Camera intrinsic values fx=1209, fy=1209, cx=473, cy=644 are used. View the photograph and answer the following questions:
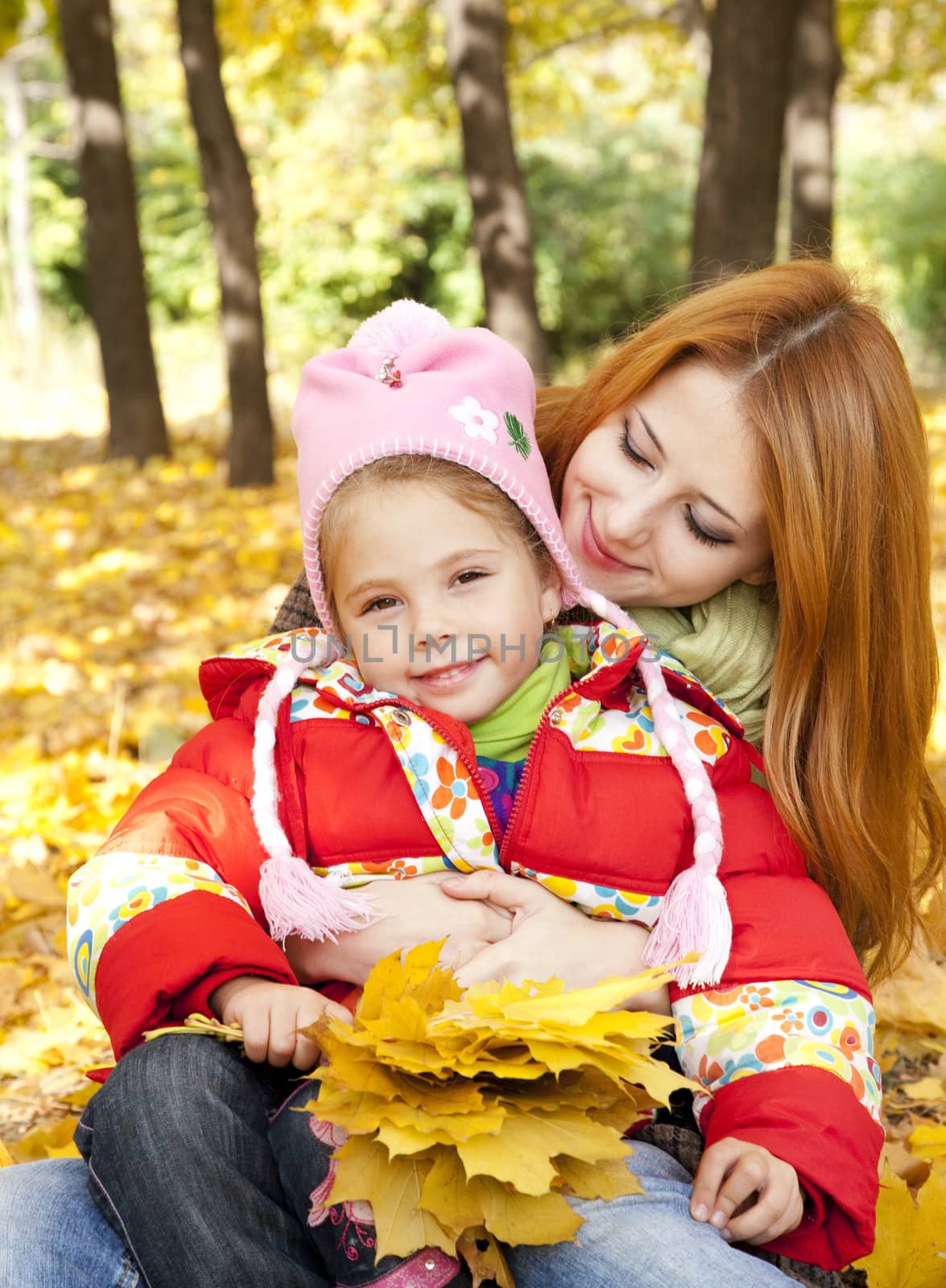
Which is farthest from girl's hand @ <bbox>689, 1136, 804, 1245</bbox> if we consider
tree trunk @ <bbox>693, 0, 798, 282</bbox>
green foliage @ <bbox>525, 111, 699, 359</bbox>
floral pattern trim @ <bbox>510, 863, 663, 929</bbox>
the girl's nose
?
green foliage @ <bbox>525, 111, 699, 359</bbox>

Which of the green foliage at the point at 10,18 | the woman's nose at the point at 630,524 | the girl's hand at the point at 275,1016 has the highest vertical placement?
the green foliage at the point at 10,18

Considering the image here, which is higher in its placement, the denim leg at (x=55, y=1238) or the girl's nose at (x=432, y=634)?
the girl's nose at (x=432, y=634)

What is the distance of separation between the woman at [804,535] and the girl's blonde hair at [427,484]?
207 mm

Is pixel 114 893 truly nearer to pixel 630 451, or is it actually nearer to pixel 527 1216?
pixel 527 1216

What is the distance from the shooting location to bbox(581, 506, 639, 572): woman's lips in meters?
2.14

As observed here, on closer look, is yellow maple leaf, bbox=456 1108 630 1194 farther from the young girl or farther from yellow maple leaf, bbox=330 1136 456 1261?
the young girl

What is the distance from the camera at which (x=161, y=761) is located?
3756 mm

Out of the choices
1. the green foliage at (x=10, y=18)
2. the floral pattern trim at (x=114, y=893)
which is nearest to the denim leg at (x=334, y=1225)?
the floral pattern trim at (x=114, y=893)

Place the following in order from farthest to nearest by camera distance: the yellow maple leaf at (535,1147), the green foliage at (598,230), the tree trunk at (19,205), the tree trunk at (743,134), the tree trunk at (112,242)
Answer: the tree trunk at (19,205) → the green foliage at (598,230) → the tree trunk at (112,242) → the tree trunk at (743,134) → the yellow maple leaf at (535,1147)

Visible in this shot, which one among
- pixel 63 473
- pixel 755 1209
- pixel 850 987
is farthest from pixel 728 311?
pixel 63 473

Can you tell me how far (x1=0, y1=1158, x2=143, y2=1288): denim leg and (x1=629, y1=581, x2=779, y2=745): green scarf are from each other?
1273mm

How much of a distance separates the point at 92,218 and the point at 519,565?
7.56 metres

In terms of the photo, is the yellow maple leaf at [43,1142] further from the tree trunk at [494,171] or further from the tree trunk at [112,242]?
the tree trunk at [112,242]

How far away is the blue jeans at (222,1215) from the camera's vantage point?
1455mm
